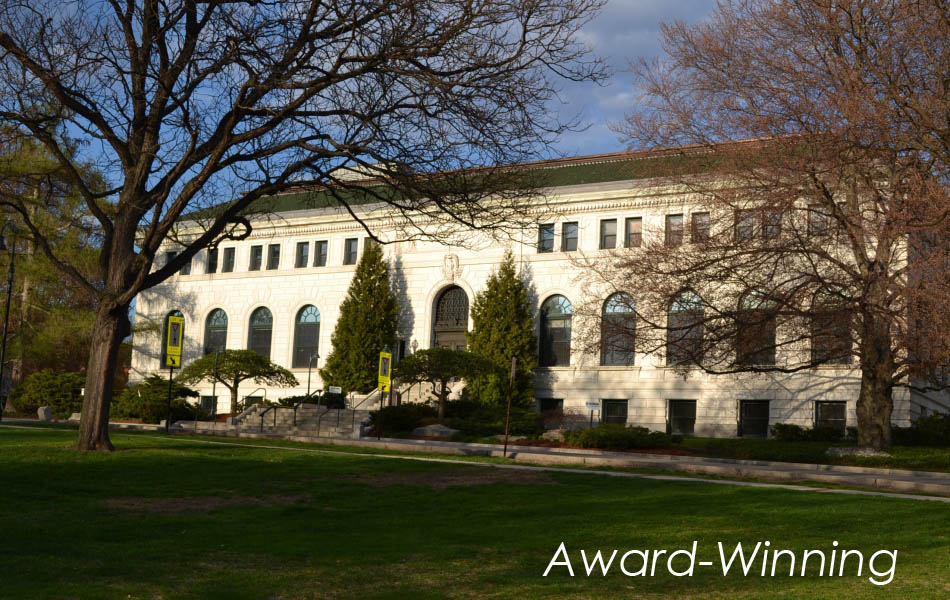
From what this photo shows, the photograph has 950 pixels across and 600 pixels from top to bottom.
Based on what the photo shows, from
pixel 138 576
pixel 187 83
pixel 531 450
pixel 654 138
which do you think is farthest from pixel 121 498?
pixel 654 138

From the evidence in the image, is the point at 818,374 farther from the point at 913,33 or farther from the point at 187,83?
the point at 187,83

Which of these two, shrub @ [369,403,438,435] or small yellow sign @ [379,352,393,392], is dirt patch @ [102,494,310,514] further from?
shrub @ [369,403,438,435]

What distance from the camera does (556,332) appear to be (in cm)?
4728

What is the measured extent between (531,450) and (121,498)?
53.3ft

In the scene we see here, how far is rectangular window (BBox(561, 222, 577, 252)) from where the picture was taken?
47.3 metres

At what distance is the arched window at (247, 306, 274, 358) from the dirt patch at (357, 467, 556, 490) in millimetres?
36998

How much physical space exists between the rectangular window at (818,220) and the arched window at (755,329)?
2309 mm

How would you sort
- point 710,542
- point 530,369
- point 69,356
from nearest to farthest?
point 710,542, point 530,369, point 69,356

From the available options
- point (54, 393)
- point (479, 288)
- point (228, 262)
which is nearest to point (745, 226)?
point (479, 288)

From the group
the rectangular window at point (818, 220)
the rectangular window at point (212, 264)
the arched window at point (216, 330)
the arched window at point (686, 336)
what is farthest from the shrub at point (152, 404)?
the rectangular window at point (818, 220)

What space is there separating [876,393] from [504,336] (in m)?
19.8

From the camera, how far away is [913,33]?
80.6 ft

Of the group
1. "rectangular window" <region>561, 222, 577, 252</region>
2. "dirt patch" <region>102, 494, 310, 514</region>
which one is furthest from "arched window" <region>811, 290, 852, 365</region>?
"rectangular window" <region>561, 222, 577, 252</region>

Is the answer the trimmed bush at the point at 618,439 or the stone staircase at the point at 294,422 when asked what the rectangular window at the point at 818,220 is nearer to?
the trimmed bush at the point at 618,439
